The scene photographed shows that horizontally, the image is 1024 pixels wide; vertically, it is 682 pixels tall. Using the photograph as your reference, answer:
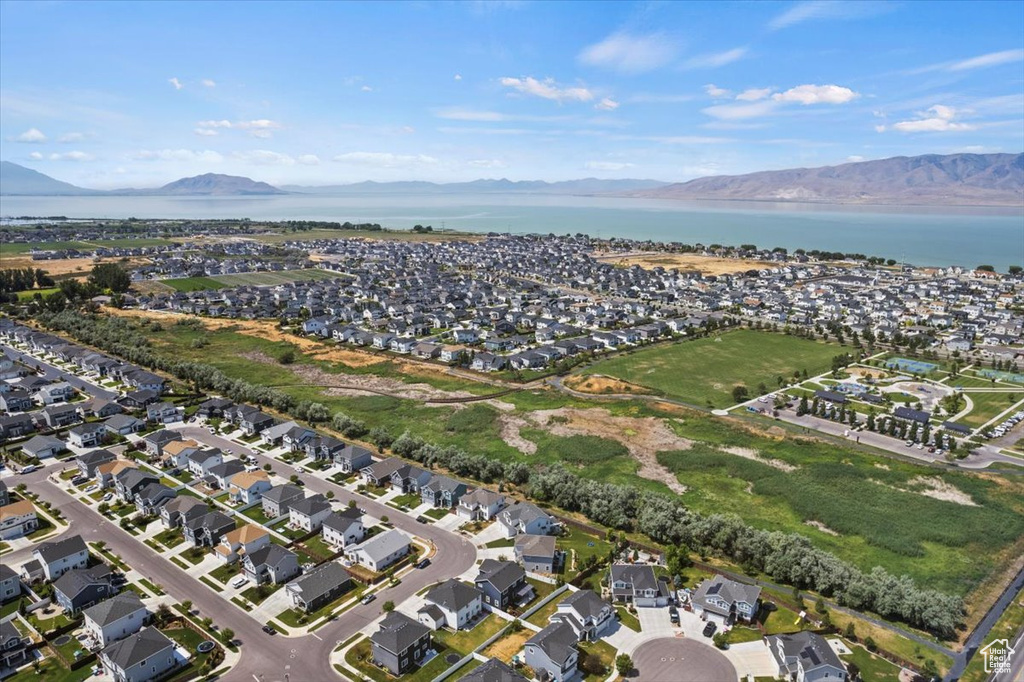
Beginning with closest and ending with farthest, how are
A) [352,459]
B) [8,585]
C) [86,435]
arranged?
[8,585], [352,459], [86,435]

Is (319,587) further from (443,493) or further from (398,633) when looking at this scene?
(443,493)

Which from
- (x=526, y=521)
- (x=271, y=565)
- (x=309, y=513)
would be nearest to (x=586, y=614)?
(x=526, y=521)

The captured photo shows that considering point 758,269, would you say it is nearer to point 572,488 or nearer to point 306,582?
point 572,488

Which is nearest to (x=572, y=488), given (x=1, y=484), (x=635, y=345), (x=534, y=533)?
(x=534, y=533)

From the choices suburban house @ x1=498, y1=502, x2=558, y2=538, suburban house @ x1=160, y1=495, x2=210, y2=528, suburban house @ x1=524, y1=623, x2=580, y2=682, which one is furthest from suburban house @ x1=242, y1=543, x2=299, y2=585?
suburban house @ x1=524, y1=623, x2=580, y2=682

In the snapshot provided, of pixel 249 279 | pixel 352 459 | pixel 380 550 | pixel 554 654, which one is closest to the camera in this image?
pixel 554 654

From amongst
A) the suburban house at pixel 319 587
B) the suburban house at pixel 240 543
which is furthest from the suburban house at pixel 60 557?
the suburban house at pixel 319 587
